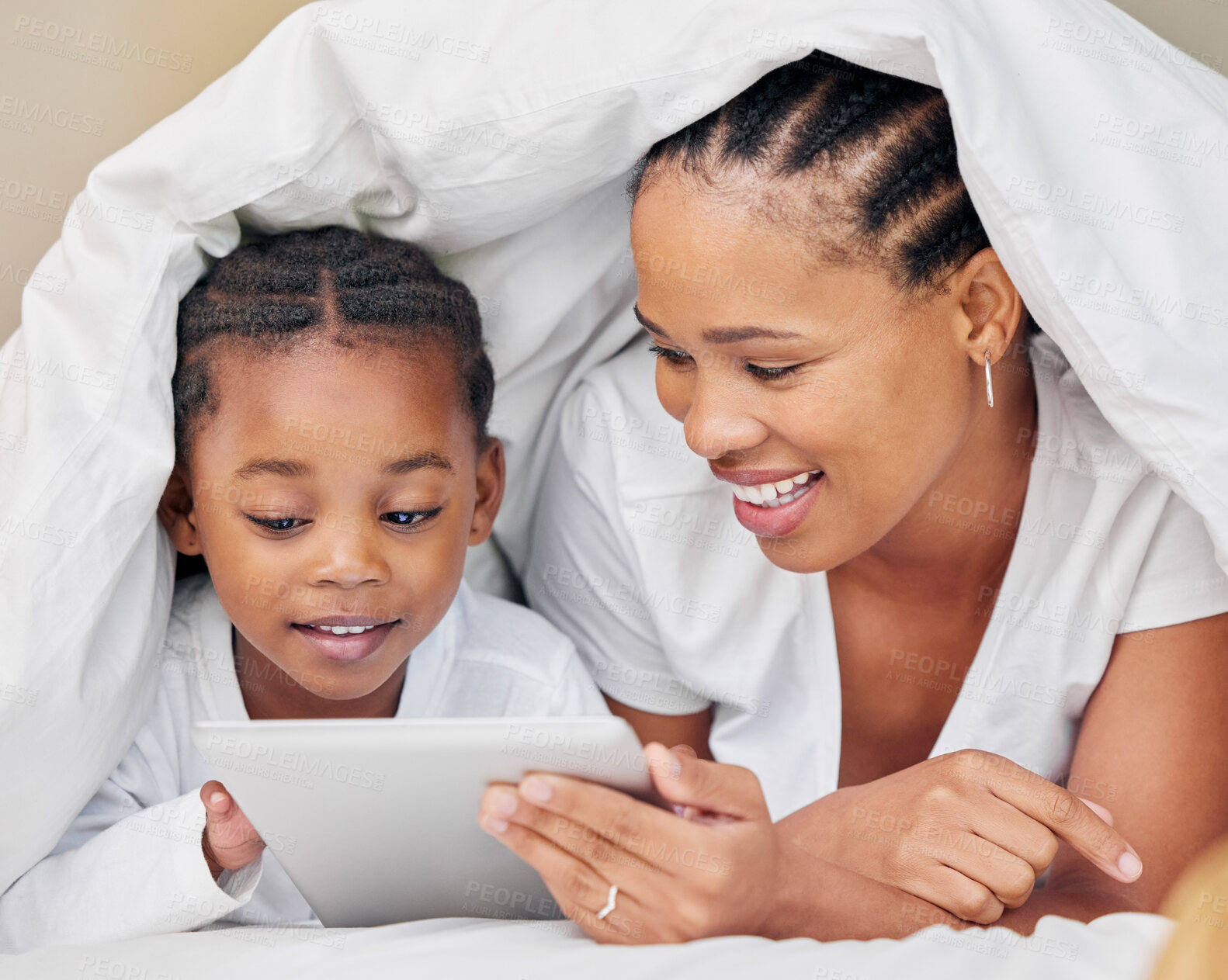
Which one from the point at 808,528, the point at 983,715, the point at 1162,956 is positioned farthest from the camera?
the point at 983,715

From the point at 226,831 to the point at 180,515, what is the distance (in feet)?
1.15

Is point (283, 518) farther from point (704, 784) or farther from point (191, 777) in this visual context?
point (704, 784)

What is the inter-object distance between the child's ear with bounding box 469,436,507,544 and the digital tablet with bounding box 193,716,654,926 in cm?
40

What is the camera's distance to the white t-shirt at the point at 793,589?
4.10ft

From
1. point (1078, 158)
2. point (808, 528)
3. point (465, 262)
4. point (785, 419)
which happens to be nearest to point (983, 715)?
point (808, 528)

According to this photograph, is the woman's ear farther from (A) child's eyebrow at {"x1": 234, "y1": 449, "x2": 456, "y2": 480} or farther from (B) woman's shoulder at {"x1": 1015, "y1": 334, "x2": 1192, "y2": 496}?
(A) child's eyebrow at {"x1": 234, "y1": 449, "x2": 456, "y2": 480}

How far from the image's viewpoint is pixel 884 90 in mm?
1064

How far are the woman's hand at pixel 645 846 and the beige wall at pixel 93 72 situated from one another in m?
0.92

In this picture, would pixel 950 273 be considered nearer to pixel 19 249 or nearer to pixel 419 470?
pixel 419 470

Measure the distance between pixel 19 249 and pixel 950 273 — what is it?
1041 mm

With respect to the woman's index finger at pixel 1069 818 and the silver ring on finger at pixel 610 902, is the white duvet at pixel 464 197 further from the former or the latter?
the woman's index finger at pixel 1069 818

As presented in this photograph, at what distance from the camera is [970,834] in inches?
41.8

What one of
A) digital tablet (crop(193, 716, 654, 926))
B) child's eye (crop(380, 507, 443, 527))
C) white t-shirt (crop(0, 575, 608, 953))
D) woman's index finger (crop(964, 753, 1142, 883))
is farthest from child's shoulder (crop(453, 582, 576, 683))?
woman's index finger (crop(964, 753, 1142, 883))

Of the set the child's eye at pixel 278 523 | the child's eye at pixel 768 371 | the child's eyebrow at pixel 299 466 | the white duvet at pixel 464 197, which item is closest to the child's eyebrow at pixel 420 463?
the child's eyebrow at pixel 299 466
